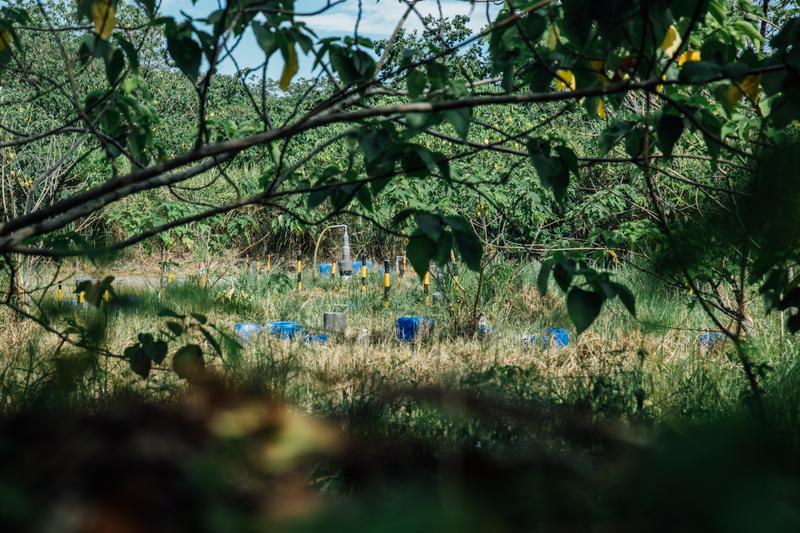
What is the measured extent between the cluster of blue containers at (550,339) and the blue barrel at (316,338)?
121 cm

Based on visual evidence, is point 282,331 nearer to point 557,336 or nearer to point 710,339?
point 557,336

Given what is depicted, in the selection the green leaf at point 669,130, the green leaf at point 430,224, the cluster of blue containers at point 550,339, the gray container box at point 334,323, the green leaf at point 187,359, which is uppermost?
the gray container box at point 334,323

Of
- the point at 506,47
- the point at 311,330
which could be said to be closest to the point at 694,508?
the point at 506,47

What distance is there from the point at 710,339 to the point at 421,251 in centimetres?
328

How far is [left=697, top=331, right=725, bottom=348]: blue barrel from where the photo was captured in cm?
410

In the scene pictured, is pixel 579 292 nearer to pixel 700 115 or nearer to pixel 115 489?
pixel 700 115

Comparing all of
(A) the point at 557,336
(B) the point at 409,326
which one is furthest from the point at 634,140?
(B) the point at 409,326

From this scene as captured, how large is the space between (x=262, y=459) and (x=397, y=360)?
133 inches

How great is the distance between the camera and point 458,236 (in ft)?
5.22

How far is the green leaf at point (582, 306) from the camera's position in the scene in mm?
1568

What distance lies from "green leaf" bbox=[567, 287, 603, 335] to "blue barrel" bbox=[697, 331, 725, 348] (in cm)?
268

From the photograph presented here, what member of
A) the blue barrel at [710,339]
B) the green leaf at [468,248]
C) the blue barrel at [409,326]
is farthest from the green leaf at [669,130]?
the blue barrel at [409,326]

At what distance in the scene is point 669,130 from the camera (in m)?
1.91

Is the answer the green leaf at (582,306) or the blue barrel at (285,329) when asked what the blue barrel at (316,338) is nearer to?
the blue barrel at (285,329)
